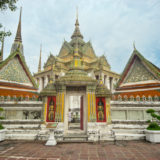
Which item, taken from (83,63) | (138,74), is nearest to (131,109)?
(138,74)

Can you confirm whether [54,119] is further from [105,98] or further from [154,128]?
[154,128]

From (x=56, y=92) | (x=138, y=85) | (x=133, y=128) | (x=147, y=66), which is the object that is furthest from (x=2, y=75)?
(x=147, y=66)

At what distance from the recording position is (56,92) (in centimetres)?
826

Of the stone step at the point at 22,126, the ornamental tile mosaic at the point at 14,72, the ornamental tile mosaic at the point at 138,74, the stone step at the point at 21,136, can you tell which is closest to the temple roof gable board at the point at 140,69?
the ornamental tile mosaic at the point at 138,74

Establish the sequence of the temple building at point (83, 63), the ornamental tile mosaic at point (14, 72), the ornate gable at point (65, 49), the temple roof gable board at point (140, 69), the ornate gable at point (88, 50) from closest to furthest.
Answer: the temple roof gable board at point (140, 69), the ornamental tile mosaic at point (14, 72), the temple building at point (83, 63), the ornate gable at point (88, 50), the ornate gable at point (65, 49)

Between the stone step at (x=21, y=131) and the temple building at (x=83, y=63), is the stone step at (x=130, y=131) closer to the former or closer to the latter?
the stone step at (x=21, y=131)

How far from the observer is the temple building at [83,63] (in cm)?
2942

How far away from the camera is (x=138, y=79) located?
1405cm

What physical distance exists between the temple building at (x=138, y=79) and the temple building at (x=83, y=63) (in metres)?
12.7

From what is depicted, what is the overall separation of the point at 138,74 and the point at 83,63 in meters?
16.5

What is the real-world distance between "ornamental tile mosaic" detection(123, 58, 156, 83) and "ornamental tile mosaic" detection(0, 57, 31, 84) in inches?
491

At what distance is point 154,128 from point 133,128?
4.13 ft

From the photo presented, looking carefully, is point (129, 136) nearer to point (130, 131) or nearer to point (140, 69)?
point (130, 131)

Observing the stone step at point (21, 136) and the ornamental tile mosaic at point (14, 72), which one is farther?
the ornamental tile mosaic at point (14, 72)
